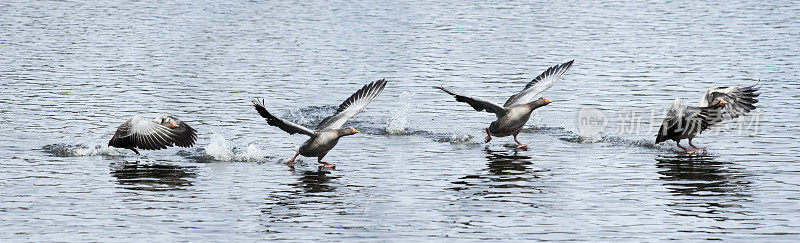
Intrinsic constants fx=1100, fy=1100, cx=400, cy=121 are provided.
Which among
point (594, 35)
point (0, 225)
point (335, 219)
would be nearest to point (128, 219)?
point (0, 225)

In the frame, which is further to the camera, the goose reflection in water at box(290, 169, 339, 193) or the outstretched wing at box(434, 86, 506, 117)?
the outstretched wing at box(434, 86, 506, 117)

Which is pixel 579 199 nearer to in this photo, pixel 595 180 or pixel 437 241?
pixel 595 180

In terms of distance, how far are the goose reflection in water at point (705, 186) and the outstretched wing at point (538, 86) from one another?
3.22m

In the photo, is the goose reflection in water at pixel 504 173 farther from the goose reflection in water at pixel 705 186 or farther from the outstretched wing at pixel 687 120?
the outstretched wing at pixel 687 120

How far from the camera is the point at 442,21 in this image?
2152 inches

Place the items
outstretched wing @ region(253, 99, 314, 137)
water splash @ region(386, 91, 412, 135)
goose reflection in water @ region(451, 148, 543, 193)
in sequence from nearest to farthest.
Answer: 1. outstretched wing @ region(253, 99, 314, 137)
2. goose reflection in water @ region(451, 148, 543, 193)
3. water splash @ region(386, 91, 412, 135)

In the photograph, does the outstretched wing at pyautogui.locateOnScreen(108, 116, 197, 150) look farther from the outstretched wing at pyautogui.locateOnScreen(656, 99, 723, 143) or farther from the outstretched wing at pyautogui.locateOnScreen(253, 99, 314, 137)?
the outstretched wing at pyautogui.locateOnScreen(656, 99, 723, 143)

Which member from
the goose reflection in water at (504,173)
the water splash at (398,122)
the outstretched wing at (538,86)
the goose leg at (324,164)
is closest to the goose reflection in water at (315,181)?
the goose leg at (324,164)

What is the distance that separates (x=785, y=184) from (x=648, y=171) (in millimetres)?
2331

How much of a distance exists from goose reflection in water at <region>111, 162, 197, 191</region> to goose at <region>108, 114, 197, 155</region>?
66 cm

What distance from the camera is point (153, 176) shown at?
18.7 metres

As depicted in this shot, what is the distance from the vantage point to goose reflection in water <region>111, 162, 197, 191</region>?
702 inches

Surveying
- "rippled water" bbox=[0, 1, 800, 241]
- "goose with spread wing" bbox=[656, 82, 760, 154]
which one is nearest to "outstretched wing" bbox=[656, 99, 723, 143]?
"goose with spread wing" bbox=[656, 82, 760, 154]

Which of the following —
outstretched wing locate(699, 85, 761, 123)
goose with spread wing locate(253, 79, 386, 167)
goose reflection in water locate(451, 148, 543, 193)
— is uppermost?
outstretched wing locate(699, 85, 761, 123)
